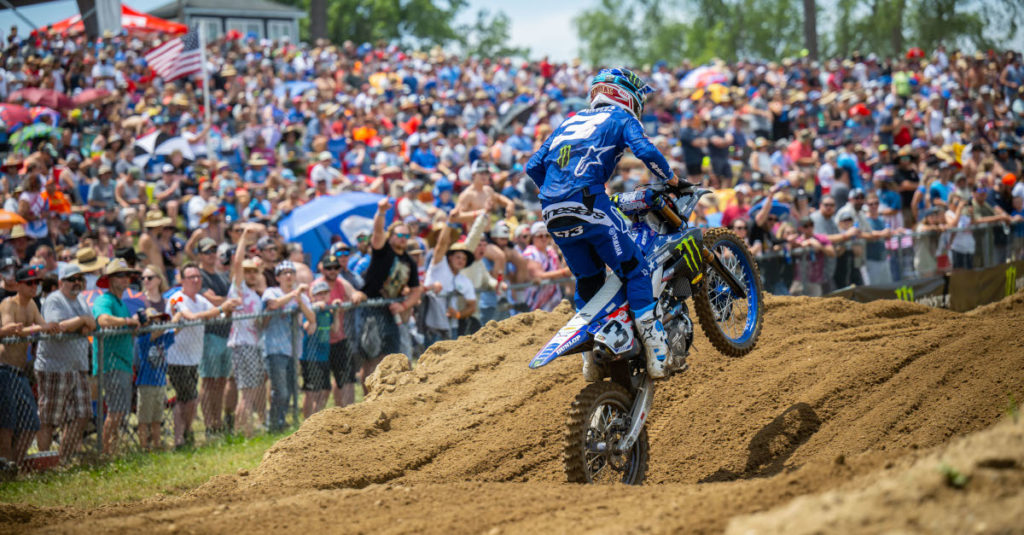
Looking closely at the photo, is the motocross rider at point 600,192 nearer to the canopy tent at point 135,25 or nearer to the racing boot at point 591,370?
the racing boot at point 591,370

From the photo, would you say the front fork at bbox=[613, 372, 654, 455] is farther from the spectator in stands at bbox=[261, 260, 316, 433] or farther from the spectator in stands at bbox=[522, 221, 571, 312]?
the spectator in stands at bbox=[522, 221, 571, 312]

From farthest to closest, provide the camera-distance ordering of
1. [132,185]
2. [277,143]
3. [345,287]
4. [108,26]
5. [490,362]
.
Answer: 1. [108,26]
2. [277,143]
3. [132,185]
4. [345,287]
5. [490,362]

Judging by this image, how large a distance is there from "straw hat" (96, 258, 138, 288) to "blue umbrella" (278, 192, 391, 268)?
15.5 feet

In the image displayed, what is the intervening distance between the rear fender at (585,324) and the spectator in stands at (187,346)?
5.10 m

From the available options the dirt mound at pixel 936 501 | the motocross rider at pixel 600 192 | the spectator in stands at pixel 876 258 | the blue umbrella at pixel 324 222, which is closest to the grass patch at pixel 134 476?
the motocross rider at pixel 600 192

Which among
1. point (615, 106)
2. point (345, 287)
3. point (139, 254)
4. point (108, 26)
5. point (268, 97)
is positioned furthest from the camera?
point (108, 26)

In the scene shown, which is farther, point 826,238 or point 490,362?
point 826,238

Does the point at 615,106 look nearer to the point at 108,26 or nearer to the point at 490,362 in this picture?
the point at 490,362

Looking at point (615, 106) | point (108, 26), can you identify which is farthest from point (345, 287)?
point (108, 26)

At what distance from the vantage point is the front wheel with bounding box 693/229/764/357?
7742mm

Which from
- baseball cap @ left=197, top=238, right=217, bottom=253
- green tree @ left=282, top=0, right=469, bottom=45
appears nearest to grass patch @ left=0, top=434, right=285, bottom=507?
baseball cap @ left=197, top=238, right=217, bottom=253

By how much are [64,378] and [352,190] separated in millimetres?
8604

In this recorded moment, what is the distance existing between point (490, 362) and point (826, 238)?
7.47 m

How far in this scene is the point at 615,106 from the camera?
7074mm
